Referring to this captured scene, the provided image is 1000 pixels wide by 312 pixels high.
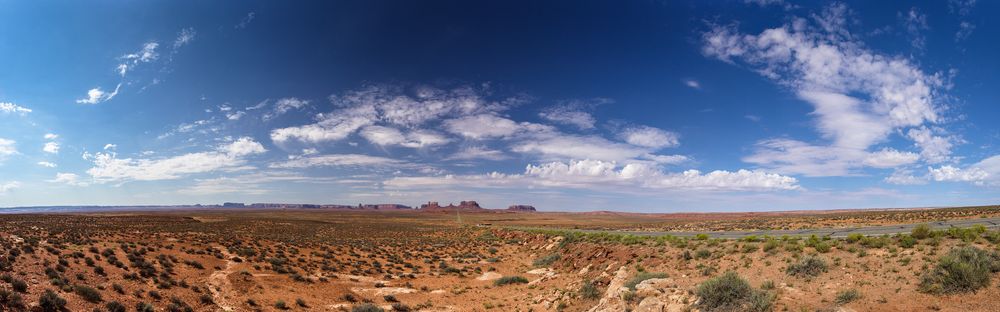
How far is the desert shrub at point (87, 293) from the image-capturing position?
15.6 metres

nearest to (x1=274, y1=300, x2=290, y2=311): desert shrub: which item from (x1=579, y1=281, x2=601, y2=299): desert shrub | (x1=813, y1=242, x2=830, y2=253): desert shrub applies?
(x1=579, y1=281, x2=601, y2=299): desert shrub

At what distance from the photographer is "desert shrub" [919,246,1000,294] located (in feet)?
33.6

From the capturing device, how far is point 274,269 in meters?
27.3

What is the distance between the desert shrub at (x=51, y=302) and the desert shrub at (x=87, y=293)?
4.25 feet

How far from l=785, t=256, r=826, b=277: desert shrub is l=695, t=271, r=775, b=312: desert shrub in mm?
3044

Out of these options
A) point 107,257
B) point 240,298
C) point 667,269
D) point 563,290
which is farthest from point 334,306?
point 667,269

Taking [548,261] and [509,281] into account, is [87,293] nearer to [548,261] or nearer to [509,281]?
[509,281]

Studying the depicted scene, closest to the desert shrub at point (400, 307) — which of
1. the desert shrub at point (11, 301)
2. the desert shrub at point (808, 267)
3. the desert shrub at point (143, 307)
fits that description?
the desert shrub at point (143, 307)

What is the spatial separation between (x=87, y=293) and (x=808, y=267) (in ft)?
90.7

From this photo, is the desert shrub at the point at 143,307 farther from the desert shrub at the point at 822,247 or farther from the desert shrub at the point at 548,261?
the desert shrub at the point at 822,247

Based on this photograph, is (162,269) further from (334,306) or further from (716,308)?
(716,308)

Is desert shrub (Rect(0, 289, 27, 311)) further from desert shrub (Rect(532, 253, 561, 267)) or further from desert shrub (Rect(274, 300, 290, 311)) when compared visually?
desert shrub (Rect(532, 253, 561, 267))

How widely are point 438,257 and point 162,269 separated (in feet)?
68.3

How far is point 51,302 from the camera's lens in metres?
13.9
